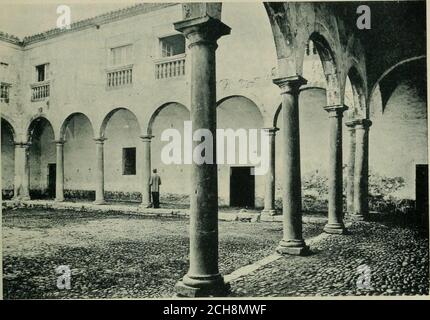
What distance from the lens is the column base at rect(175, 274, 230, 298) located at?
13.7 feet

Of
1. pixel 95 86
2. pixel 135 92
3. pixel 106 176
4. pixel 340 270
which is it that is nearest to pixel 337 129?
pixel 340 270

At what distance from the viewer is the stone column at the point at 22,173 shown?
54.3ft

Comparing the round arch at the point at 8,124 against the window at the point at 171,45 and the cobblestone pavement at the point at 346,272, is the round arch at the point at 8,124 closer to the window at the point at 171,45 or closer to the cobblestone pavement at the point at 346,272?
the window at the point at 171,45

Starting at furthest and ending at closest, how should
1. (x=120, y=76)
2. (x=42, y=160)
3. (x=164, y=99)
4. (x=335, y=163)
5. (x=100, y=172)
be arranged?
(x=42, y=160) → (x=120, y=76) → (x=100, y=172) → (x=164, y=99) → (x=335, y=163)

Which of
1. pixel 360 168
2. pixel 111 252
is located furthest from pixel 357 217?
pixel 111 252

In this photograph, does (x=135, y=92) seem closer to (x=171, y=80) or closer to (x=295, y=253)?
(x=171, y=80)

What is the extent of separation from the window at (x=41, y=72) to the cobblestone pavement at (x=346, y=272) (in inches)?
507

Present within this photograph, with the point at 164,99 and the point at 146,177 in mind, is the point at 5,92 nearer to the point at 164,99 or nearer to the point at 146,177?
the point at 164,99

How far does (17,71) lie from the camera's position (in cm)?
1605

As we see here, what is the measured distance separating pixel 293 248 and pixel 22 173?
1342 centimetres

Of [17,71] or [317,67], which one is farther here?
[17,71]

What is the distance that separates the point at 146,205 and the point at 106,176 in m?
5.17

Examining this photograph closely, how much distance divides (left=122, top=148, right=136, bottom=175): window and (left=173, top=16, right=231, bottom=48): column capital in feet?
45.3

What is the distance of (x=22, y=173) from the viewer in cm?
1667
